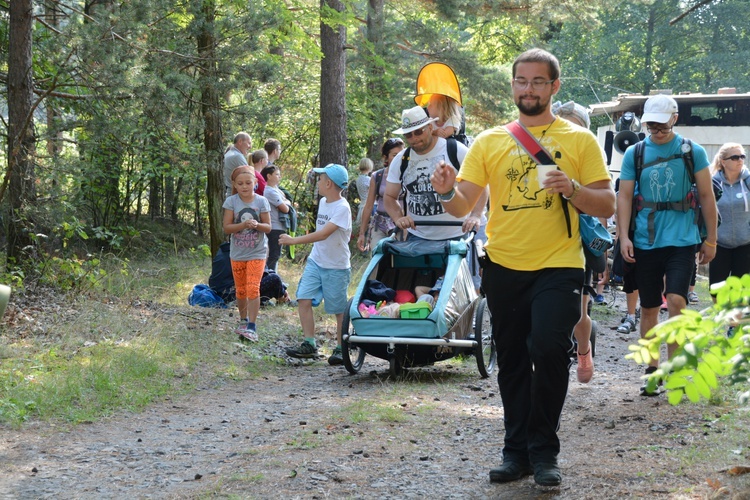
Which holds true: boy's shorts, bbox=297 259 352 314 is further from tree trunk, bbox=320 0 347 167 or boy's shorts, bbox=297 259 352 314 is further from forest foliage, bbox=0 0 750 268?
tree trunk, bbox=320 0 347 167

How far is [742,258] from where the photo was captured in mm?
9227

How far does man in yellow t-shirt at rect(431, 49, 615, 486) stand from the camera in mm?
4617

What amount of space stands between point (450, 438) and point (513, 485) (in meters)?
1.30

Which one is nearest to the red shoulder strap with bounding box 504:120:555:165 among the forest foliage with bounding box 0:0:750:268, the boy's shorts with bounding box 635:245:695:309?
the boy's shorts with bounding box 635:245:695:309

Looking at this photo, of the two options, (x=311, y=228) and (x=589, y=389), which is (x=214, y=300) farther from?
(x=311, y=228)

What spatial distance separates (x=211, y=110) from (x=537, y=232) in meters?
9.29

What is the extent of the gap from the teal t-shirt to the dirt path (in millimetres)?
1218

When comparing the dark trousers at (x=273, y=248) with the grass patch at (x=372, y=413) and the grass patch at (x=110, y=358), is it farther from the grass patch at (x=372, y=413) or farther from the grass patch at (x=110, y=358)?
the grass patch at (x=372, y=413)

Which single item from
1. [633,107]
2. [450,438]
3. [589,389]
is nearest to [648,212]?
[589,389]

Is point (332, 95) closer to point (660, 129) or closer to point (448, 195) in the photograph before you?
point (660, 129)

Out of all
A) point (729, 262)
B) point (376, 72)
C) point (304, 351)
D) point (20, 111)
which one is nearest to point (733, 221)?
point (729, 262)

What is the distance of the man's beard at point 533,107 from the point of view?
4.71 m

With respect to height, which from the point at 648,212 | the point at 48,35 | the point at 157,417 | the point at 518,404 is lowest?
the point at 157,417

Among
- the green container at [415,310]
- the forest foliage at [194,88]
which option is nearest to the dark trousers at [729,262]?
the green container at [415,310]
